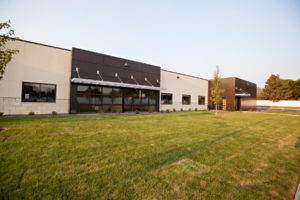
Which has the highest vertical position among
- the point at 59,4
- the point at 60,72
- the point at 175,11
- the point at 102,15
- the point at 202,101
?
the point at 175,11

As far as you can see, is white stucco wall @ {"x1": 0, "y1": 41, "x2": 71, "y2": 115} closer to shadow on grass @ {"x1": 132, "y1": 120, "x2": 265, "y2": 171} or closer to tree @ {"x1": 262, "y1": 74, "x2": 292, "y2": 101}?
shadow on grass @ {"x1": 132, "y1": 120, "x2": 265, "y2": 171}

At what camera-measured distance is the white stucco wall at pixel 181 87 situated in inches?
761

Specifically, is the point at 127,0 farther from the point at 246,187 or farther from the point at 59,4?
the point at 246,187

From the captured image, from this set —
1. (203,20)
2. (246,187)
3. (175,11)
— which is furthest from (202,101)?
(246,187)

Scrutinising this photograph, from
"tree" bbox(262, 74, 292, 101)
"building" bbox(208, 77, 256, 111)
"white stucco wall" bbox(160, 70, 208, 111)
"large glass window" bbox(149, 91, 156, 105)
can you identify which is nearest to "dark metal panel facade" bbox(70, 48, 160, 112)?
"large glass window" bbox(149, 91, 156, 105)

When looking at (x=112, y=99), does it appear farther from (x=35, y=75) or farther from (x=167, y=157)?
(x=167, y=157)

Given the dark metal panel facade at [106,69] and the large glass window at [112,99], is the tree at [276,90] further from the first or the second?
the large glass window at [112,99]

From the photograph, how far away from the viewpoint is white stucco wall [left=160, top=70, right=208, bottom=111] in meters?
19.3

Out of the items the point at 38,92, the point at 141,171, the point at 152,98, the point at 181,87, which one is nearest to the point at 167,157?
the point at 141,171

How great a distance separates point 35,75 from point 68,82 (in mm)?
2409

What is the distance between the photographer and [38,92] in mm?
10711

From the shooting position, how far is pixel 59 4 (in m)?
10.6

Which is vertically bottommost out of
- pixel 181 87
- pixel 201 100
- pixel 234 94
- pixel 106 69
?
pixel 201 100

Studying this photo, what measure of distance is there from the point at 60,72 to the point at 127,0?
10.0m
